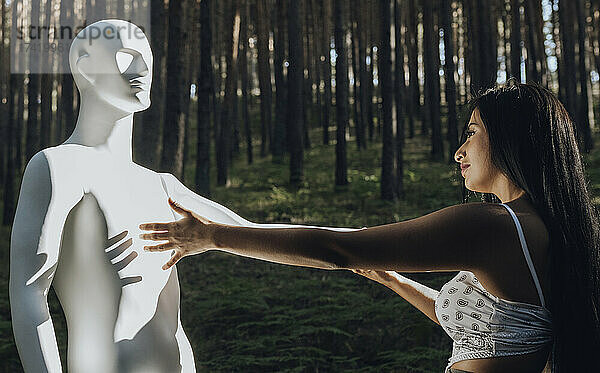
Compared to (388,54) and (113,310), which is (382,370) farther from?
(388,54)

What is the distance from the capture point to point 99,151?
2.12 m

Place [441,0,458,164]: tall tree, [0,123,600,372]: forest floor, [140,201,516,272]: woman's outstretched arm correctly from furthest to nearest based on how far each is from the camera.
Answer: [441,0,458,164]: tall tree < [0,123,600,372]: forest floor < [140,201,516,272]: woman's outstretched arm

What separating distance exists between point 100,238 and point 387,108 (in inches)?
430

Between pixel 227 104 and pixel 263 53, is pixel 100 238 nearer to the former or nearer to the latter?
pixel 227 104

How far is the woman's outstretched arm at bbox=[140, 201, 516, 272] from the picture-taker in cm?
147

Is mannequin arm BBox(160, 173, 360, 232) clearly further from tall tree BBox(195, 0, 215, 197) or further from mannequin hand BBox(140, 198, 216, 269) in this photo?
tall tree BBox(195, 0, 215, 197)

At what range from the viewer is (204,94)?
12.6m

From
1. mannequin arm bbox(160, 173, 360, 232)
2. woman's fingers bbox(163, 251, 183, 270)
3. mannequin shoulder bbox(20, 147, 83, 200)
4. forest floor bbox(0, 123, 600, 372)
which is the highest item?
mannequin shoulder bbox(20, 147, 83, 200)

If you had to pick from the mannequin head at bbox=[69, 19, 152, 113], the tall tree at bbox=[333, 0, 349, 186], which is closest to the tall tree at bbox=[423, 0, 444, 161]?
the tall tree at bbox=[333, 0, 349, 186]

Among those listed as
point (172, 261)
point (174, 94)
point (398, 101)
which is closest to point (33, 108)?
point (174, 94)

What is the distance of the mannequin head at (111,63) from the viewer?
2.12m

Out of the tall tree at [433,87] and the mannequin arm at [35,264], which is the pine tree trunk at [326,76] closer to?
the tall tree at [433,87]

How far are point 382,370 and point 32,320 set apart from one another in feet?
16.0

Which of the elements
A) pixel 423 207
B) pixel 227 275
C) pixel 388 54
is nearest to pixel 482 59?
pixel 388 54
